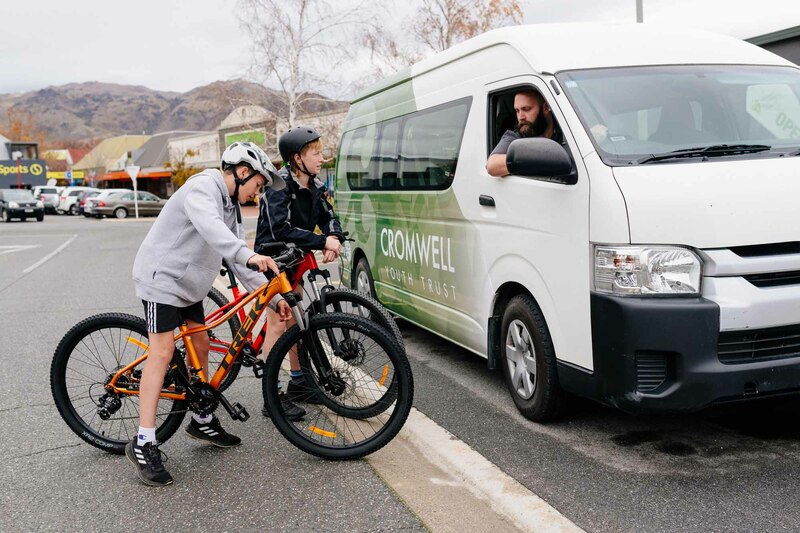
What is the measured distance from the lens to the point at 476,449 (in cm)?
412

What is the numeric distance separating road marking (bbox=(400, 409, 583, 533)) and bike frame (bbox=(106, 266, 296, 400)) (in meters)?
0.99

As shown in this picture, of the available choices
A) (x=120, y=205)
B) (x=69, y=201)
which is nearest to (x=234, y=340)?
(x=120, y=205)

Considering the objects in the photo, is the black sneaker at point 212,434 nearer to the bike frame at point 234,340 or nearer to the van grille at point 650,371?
the bike frame at point 234,340

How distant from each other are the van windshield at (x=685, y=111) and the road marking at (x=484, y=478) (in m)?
1.65

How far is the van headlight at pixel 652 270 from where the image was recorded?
347 centimetres

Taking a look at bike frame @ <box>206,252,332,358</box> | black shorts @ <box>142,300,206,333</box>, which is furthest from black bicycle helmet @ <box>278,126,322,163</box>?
black shorts @ <box>142,300,206,333</box>

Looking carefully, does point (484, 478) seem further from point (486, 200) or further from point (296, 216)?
point (296, 216)

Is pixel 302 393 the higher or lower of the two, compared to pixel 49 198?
lower

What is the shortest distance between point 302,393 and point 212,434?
0.56m

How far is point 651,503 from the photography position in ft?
11.0

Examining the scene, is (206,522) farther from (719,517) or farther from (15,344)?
(15,344)

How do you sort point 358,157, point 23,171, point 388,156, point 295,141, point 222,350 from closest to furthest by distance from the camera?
1. point 222,350
2. point 295,141
3. point 388,156
4. point 358,157
5. point 23,171

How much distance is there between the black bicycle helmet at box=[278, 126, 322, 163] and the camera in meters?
4.52

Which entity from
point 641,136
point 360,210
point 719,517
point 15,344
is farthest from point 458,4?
point 719,517
